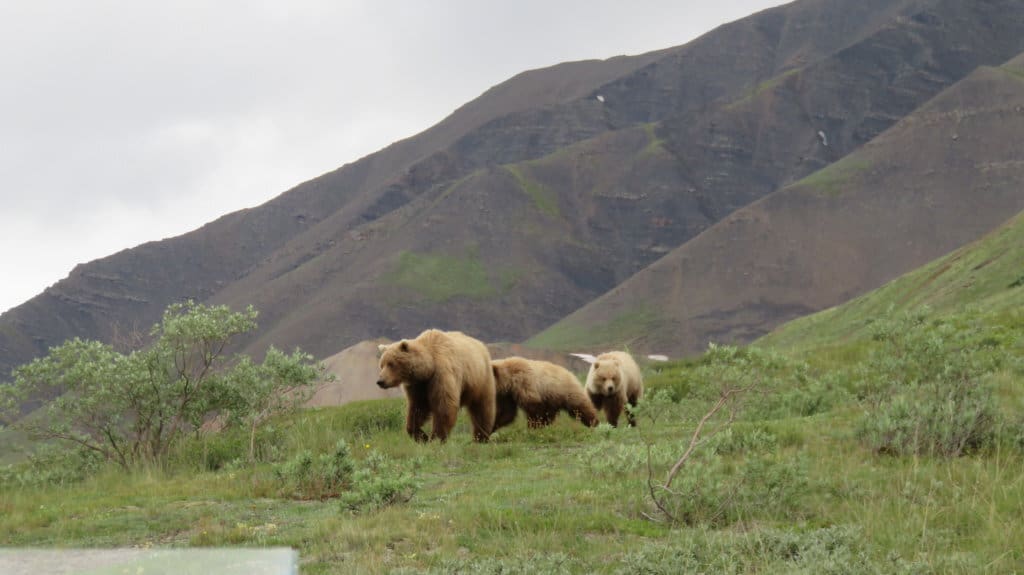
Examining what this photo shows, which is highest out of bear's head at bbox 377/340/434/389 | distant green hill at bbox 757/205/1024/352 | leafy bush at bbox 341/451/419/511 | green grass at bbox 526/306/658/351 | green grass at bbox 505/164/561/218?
green grass at bbox 505/164/561/218

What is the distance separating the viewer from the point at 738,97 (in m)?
193

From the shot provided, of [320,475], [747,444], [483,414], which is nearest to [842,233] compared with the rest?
[483,414]

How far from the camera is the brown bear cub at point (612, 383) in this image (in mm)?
14891

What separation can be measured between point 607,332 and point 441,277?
143 feet

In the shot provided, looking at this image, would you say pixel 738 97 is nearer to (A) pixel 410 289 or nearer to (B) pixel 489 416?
(A) pixel 410 289

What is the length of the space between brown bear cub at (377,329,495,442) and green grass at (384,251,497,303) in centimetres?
13785

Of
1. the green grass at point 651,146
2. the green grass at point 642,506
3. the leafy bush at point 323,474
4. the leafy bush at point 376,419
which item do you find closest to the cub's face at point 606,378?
the green grass at point 642,506

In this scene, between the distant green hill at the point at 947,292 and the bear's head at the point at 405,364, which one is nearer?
the bear's head at the point at 405,364

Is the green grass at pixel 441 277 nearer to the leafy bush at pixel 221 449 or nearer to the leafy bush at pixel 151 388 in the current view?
the leafy bush at pixel 151 388

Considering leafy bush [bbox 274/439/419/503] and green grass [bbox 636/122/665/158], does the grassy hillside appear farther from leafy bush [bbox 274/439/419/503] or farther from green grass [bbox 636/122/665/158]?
leafy bush [bbox 274/439/419/503]

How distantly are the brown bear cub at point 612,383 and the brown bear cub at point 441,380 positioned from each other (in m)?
2.30

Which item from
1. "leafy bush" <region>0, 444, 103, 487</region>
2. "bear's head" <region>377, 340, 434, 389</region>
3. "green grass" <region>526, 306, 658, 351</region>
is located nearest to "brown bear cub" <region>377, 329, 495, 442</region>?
"bear's head" <region>377, 340, 434, 389</region>

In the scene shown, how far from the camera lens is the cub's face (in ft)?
48.5

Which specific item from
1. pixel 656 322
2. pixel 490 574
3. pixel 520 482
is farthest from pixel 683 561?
pixel 656 322
